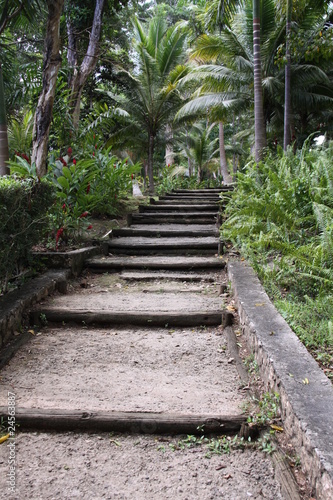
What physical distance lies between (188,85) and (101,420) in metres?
14.0

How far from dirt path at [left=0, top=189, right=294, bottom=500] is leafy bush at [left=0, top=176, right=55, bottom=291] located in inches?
18.5

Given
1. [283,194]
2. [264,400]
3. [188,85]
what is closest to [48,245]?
[283,194]

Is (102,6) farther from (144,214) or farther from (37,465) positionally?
(37,465)

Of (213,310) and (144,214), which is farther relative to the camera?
(144,214)

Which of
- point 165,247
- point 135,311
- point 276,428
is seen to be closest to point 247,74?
point 165,247

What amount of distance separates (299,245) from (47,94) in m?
3.78

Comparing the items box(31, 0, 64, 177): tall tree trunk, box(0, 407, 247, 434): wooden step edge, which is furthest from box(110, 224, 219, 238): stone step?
box(0, 407, 247, 434): wooden step edge

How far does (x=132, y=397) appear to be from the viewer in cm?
218

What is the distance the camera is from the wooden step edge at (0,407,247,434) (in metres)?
1.91

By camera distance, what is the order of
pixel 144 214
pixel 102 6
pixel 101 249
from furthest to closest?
pixel 102 6
pixel 144 214
pixel 101 249

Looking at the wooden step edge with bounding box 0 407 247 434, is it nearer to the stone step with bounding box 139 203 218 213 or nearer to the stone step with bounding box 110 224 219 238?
the stone step with bounding box 110 224 219 238

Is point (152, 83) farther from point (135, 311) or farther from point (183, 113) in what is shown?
point (135, 311)

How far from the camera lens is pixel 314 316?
2611 mm

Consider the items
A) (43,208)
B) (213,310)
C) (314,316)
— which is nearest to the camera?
(314,316)
